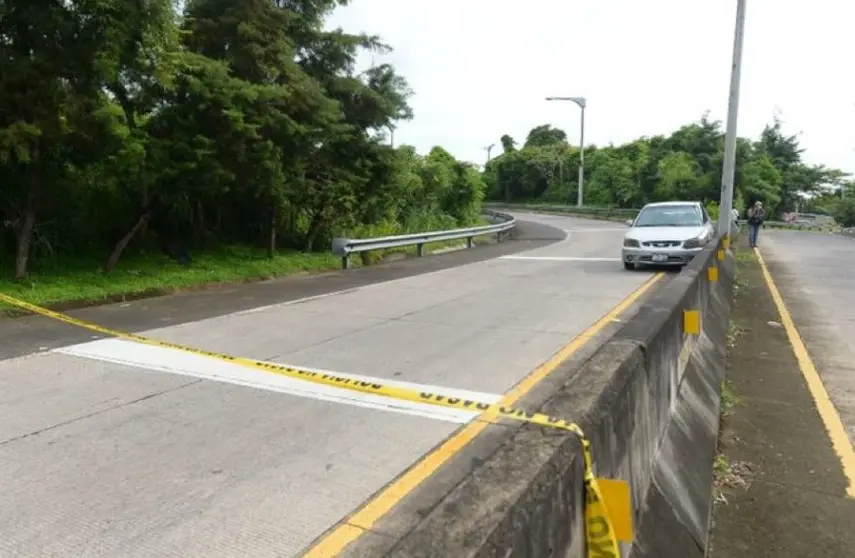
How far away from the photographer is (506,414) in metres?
5.18

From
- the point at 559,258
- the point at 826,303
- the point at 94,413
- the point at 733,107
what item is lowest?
the point at 826,303

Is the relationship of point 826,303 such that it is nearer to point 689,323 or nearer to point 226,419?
point 689,323

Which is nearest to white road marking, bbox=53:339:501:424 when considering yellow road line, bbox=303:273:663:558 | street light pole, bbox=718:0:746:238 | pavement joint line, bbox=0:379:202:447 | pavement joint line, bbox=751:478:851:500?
yellow road line, bbox=303:273:663:558

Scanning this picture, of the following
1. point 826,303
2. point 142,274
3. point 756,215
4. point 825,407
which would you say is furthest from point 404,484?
point 756,215

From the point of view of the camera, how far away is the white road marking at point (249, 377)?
5504mm

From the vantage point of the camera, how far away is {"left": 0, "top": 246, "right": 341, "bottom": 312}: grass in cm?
1010

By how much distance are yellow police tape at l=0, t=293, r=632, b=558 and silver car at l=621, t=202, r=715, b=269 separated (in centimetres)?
1056

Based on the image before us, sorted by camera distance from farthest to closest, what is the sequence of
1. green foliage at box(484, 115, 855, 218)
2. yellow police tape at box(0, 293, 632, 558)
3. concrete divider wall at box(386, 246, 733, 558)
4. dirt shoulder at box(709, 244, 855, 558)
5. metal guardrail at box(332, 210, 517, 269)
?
green foliage at box(484, 115, 855, 218), metal guardrail at box(332, 210, 517, 269), dirt shoulder at box(709, 244, 855, 558), yellow police tape at box(0, 293, 632, 558), concrete divider wall at box(386, 246, 733, 558)

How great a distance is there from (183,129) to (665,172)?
39450 millimetres

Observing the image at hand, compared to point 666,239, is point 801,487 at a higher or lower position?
lower

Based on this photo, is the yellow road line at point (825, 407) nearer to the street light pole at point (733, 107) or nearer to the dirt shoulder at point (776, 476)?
the dirt shoulder at point (776, 476)

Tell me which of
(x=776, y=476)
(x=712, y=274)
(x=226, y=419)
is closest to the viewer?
(x=776, y=476)

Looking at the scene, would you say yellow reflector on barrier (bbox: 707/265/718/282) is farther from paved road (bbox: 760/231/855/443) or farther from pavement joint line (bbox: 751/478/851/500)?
pavement joint line (bbox: 751/478/851/500)

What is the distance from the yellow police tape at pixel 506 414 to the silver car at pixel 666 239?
1056 centimetres
